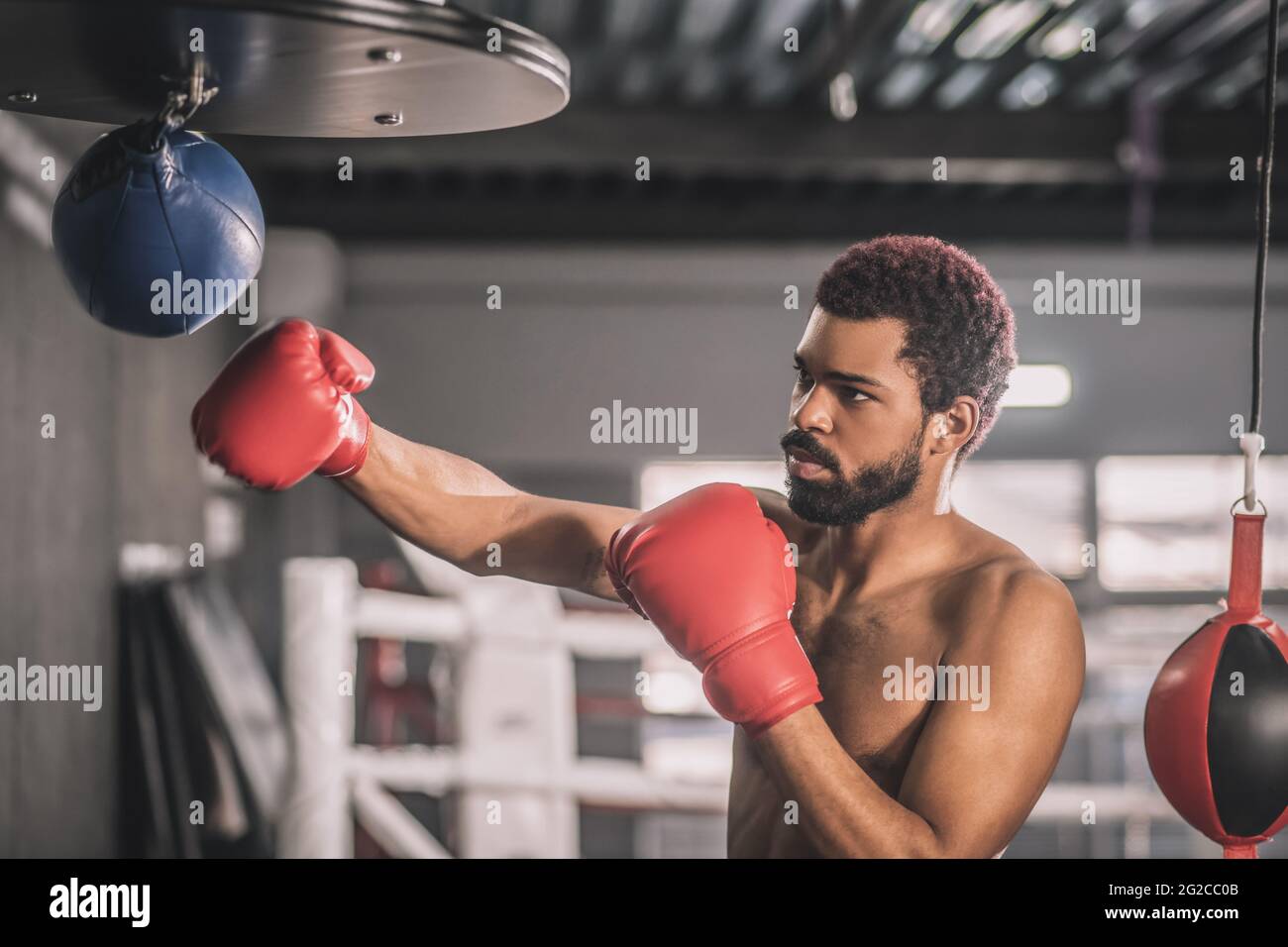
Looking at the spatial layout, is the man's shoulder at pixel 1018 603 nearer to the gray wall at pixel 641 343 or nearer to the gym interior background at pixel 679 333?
the gym interior background at pixel 679 333

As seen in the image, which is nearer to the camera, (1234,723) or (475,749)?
(1234,723)

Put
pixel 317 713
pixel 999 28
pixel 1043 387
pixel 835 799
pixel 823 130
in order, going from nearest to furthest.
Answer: pixel 835 799 → pixel 317 713 → pixel 999 28 → pixel 823 130 → pixel 1043 387

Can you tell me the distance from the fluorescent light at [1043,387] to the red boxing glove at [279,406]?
5748mm

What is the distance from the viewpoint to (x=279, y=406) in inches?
59.8

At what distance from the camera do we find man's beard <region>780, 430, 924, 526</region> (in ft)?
5.01

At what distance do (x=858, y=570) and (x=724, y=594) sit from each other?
0.37 m

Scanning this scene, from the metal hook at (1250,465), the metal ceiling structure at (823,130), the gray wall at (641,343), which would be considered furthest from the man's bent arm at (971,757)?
the gray wall at (641,343)

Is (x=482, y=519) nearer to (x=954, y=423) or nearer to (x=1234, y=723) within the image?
(x=954, y=423)

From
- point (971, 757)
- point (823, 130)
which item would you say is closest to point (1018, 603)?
point (971, 757)

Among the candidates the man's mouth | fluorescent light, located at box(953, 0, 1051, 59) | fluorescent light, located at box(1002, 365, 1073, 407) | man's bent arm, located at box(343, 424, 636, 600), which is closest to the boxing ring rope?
man's bent arm, located at box(343, 424, 636, 600)

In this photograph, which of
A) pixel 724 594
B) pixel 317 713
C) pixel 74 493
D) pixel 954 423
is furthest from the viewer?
pixel 74 493

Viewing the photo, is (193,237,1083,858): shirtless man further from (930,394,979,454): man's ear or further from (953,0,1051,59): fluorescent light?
(953,0,1051,59): fluorescent light

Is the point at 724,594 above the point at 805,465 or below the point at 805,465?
below
